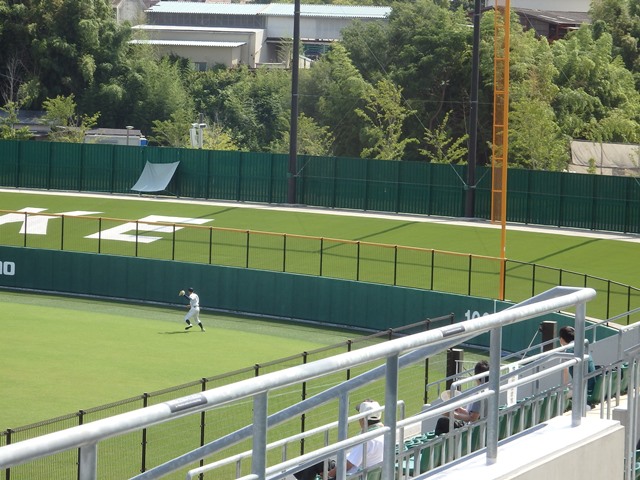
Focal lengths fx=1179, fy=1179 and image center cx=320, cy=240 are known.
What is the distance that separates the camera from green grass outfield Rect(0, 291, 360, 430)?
26.1 m

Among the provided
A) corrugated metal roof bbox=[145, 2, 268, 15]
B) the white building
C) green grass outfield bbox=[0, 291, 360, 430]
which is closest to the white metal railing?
green grass outfield bbox=[0, 291, 360, 430]

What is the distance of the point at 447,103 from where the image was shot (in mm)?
78000

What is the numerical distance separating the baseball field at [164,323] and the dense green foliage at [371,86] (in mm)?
17609

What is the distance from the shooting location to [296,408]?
206 inches

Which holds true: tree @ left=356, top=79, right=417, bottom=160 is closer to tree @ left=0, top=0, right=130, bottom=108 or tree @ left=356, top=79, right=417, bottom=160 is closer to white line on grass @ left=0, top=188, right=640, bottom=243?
white line on grass @ left=0, top=188, right=640, bottom=243

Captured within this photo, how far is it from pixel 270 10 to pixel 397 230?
88.4 meters

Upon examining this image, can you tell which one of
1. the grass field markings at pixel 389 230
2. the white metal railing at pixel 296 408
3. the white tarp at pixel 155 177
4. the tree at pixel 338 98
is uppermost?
the tree at pixel 338 98

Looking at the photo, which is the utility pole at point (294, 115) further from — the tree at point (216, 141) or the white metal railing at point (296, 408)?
the white metal railing at point (296, 408)

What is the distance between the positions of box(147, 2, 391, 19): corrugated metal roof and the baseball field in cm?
7662

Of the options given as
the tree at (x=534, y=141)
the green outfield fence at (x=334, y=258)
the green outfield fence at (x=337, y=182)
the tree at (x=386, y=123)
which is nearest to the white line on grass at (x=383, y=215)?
the green outfield fence at (x=337, y=182)

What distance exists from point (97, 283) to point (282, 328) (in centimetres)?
843

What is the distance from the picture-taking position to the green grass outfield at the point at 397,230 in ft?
137

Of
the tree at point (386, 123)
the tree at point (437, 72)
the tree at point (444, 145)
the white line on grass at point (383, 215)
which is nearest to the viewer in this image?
the white line on grass at point (383, 215)

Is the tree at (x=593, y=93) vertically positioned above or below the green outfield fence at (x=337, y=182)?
above
